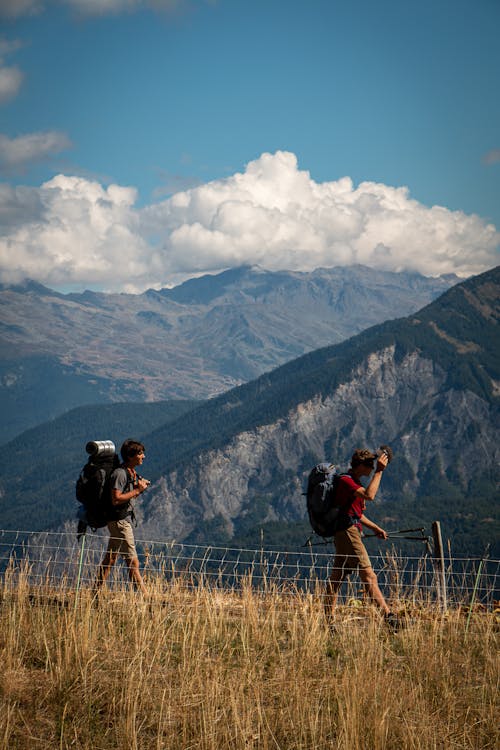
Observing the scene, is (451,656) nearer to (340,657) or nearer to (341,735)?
(340,657)

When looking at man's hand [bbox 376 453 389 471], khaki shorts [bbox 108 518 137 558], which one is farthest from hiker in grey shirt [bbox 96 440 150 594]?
man's hand [bbox 376 453 389 471]

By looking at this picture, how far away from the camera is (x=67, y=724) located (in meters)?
5.60

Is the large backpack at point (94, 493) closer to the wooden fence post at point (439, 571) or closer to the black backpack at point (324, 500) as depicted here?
the black backpack at point (324, 500)

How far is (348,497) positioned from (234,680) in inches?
132

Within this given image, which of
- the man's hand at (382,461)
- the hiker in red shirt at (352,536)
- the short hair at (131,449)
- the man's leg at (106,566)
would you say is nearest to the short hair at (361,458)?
the hiker in red shirt at (352,536)

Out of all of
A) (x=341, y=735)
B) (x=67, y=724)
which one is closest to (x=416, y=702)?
(x=341, y=735)

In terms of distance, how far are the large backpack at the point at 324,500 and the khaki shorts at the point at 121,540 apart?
Answer: 254cm

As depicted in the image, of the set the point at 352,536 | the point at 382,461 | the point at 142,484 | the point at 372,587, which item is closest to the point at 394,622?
the point at 372,587

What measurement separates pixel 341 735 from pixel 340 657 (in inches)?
78.7

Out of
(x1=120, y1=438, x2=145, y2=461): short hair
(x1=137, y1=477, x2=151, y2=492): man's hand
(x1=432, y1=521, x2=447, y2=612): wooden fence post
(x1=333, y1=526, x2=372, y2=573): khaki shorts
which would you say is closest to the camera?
(x1=333, y1=526, x2=372, y2=573): khaki shorts

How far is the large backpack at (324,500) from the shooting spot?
9.02 m

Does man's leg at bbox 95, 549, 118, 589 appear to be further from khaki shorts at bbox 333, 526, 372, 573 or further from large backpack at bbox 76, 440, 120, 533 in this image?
khaki shorts at bbox 333, 526, 372, 573

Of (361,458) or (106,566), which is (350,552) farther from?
(106,566)

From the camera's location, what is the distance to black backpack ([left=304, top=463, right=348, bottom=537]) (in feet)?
29.6
